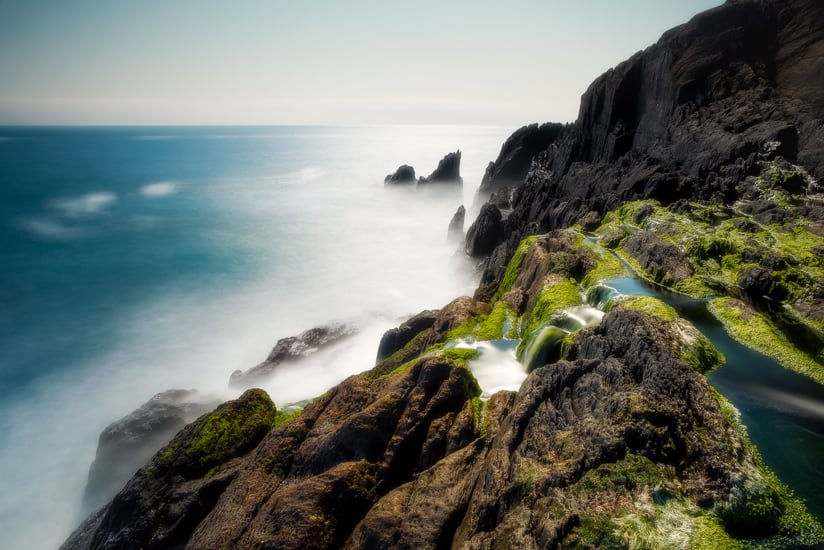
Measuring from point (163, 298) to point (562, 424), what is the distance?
6242cm

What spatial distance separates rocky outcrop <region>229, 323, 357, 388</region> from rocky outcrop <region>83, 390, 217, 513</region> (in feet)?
14.5

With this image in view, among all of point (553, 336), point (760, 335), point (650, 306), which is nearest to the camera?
point (553, 336)

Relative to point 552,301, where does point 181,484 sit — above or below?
below

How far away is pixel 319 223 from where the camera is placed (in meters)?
100

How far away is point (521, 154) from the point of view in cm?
8888

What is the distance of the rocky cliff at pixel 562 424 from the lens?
29.0 ft

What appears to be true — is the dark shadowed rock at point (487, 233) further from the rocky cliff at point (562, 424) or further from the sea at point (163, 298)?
the rocky cliff at point (562, 424)

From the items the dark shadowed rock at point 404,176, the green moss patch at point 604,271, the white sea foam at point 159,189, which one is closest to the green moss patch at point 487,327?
the green moss patch at point 604,271

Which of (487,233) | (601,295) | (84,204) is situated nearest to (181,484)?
(601,295)

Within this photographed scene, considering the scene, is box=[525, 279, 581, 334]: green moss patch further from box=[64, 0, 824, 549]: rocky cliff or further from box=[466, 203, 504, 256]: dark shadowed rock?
box=[466, 203, 504, 256]: dark shadowed rock

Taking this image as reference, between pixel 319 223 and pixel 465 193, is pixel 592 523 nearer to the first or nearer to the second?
pixel 319 223

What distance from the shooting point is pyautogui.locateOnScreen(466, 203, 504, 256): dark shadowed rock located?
50375 millimetres

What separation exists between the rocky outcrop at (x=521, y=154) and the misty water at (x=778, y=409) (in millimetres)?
73959

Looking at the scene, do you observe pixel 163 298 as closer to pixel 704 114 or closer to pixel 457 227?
pixel 457 227
